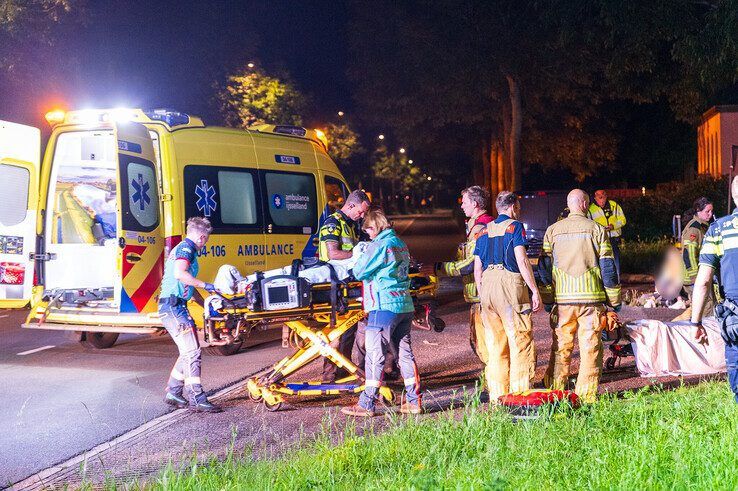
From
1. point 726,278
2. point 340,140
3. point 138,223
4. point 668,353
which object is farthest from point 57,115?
point 340,140

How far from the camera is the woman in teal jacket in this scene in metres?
7.31

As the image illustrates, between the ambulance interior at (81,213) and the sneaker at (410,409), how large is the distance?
4588mm

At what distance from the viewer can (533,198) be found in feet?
63.2

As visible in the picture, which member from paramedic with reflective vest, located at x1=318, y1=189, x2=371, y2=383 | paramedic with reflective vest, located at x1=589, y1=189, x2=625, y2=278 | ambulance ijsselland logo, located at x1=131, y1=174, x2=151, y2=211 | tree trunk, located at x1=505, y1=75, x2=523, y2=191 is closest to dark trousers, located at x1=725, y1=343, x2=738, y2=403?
paramedic with reflective vest, located at x1=318, y1=189, x2=371, y2=383

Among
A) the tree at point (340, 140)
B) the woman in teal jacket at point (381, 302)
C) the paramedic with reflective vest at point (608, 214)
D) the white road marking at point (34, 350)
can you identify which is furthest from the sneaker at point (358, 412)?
the tree at point (340, 140)

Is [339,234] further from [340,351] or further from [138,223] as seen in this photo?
[138,223]

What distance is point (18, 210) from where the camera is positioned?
421 inches

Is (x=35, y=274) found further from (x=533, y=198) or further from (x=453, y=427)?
(x=533, y=198)

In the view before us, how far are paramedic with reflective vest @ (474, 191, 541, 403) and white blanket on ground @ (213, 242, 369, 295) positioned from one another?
1.04 meters

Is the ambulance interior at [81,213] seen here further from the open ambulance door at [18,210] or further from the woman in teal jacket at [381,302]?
the woman in teal jacket at [381,302]

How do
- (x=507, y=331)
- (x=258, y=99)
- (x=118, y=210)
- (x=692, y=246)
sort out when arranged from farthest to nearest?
(x=258, y=99) < (x=118, y=210) < (x=692, y=246) < (x=507, y=331)

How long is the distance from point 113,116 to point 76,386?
9.75 ft

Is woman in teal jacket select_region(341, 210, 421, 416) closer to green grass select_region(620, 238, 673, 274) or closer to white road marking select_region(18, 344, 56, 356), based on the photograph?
white road marking select_region(18, 344, 56, 356)

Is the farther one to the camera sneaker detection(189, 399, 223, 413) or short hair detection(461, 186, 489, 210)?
short hair detection(461, 186, 489, 210)
